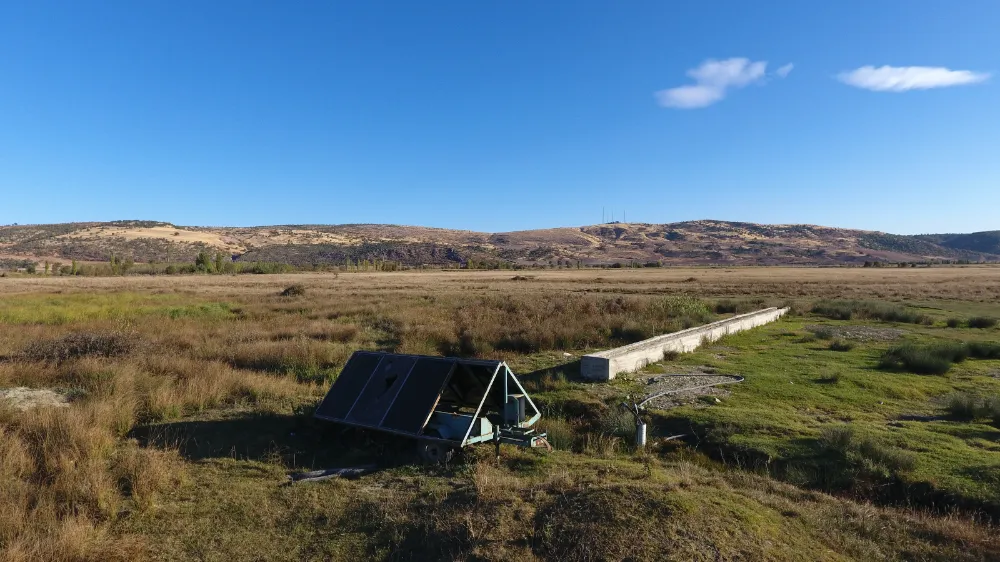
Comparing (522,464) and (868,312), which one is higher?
(868,312)

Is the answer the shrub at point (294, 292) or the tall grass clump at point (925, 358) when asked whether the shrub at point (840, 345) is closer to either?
the tall grass clump at point (925, 358)

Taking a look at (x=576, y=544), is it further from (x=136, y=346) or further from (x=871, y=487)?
(x=136, y=346)

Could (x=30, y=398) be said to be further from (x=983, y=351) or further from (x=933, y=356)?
(x=983, y=351)

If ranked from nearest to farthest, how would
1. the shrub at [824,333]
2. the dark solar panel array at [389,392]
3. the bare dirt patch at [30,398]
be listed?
the dark solar panel array at [389,392], the bare dirt patch at [30,398], the shrub at [824,333]

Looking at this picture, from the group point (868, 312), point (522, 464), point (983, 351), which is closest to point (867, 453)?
point (522, 464)

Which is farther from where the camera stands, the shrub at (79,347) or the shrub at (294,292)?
the shrub at (294,292)

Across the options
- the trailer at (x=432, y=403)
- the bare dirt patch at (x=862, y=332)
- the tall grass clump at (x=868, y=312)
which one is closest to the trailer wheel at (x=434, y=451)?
the trailer at (x=432, y=403)

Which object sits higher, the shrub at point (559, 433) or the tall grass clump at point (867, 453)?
the tall grass clump at point (867, 453)

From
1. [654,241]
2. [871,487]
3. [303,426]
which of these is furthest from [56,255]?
[654,241]
